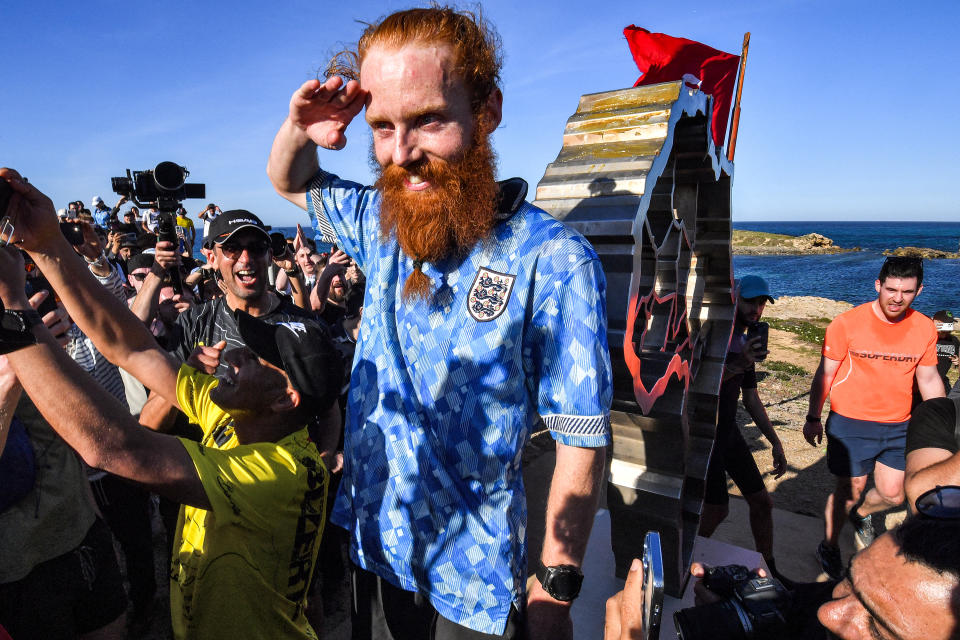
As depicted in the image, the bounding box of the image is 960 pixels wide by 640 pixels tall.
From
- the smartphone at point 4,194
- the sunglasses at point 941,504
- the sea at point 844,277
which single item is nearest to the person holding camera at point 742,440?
the sunglasses at point 941,504

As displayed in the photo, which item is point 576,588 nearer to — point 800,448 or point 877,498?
point 877,498

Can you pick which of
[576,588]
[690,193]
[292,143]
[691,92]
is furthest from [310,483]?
[690,193]

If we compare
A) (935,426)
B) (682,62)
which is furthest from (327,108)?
(935,426)

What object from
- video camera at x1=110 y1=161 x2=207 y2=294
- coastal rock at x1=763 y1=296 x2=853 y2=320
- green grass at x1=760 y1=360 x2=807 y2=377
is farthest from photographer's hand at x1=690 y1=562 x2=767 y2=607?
coastal rock at x1=763 y1=296 x2=853 y2=320

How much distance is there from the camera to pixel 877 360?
395 centimetres

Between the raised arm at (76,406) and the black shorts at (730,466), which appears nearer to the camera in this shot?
the raised arm at (76,406)

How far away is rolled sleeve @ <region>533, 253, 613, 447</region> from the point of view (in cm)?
142

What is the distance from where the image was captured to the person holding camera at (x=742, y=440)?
3.63m

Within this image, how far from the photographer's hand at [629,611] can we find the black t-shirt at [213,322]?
233 centimetres

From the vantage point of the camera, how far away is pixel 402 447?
1613 millimetres

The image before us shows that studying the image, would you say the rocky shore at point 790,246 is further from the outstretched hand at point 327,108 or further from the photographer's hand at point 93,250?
the outstretched hand at point 327,108

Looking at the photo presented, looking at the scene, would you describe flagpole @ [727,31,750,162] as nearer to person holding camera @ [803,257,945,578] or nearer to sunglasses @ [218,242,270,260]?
person holding camera @ [803,257,945,578]

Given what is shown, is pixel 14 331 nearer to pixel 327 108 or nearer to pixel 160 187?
pixel 327 108

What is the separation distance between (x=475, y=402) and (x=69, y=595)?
6.21 feet
